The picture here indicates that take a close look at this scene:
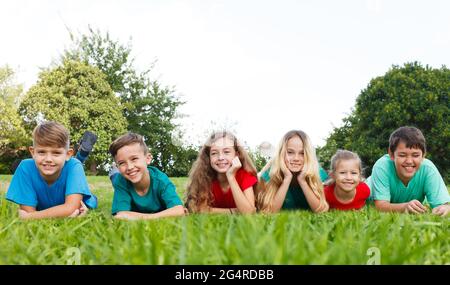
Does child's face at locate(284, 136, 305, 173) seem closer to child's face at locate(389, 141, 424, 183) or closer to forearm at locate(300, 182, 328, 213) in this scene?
forearm at locate(300, 182, 328, 213)

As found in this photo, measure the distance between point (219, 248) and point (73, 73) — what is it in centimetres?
3179

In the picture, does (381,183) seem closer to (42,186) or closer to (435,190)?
(435,190)

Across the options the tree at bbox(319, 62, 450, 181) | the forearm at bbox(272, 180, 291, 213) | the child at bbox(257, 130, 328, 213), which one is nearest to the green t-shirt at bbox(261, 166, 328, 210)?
the child at bbox(257, 130, 328, 213)

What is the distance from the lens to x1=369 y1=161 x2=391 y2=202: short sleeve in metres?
5.64

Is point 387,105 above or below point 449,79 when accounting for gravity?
below

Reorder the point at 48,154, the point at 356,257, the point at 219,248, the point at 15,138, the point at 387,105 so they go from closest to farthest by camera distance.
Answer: the point at 356,257 → the point at 219,248 → the point at 48,154 → the point at 387,105 → the point at 15,138

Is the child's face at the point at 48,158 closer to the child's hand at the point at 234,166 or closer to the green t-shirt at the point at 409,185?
the child's hand at the point at 234,166

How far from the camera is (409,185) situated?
5.78 m

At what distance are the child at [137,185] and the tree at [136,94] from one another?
2922cm

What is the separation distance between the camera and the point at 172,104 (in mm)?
38344

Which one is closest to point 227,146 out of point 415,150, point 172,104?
point 415,150

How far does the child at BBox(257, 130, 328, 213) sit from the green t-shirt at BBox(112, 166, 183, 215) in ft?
3.47

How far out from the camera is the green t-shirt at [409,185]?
18.5ft
